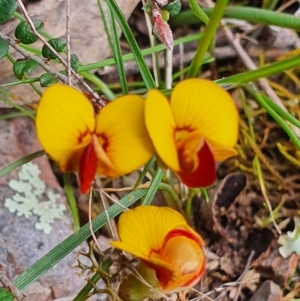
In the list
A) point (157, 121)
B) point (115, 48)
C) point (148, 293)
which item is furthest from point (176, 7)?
point (148, 293)

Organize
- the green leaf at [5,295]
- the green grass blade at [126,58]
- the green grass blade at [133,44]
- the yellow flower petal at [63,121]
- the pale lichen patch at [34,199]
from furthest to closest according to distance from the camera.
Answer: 1. the pale lichen patch at [34,199]
2. the green grass blade at [126,58]
3. the green grass blade at [133,44]
4. the green leaf at [5,295]
5. the yellow flower petal at [63,121]

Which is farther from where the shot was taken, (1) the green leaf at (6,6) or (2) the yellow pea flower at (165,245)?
(1) the green leaf at (6,6)

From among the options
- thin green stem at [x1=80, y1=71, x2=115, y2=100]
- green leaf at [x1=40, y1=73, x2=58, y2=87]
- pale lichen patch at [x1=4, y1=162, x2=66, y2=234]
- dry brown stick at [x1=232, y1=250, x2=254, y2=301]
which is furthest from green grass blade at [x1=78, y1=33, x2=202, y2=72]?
dry brown stick at [x1=232, y1=250, x2=254, y2=301]

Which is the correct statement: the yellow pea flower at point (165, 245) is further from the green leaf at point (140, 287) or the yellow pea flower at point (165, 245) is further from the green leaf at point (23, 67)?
the green leaf at point (23, 67)

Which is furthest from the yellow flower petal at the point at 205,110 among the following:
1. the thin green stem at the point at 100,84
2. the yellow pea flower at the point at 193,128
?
the thin green stem at the point at 100,84

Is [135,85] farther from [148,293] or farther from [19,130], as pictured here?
[148,293]

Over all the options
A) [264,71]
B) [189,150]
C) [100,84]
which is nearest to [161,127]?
[189,150]
